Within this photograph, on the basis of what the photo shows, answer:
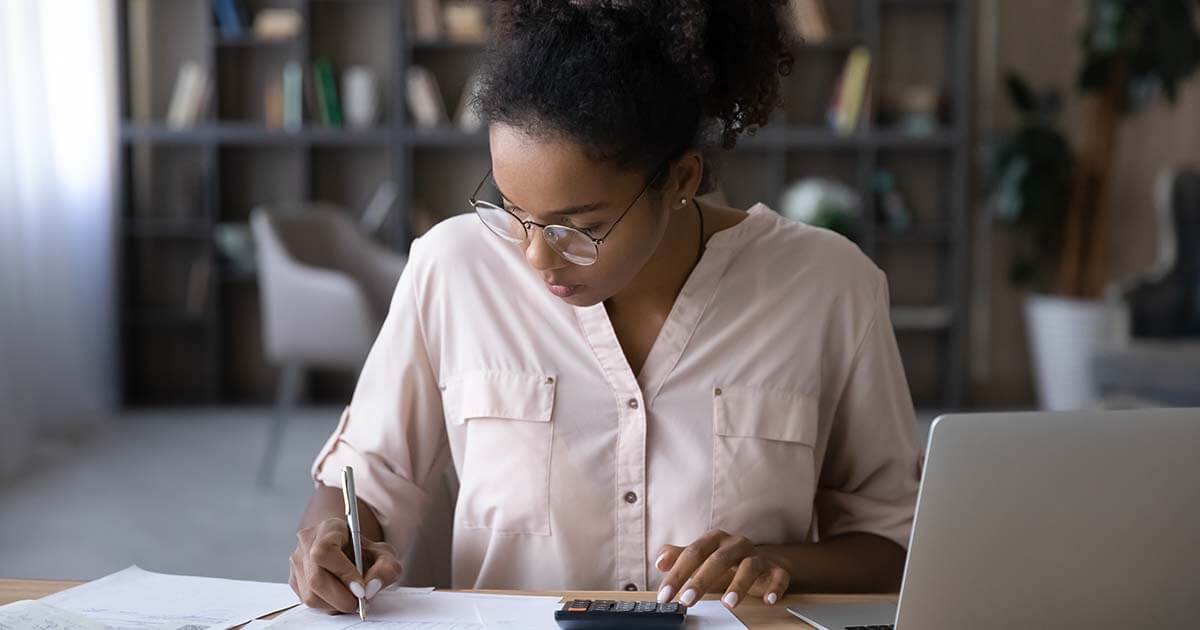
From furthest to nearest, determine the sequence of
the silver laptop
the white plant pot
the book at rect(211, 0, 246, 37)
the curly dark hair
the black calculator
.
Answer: the book at rect(211, 0, 246, 37)
the white plant pot
the curly dark hair
the black calculator
the silver laptop

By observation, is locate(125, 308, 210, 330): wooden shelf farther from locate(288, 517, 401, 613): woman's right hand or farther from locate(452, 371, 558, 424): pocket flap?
locate(288, 517, 401, 613): woman's right hand

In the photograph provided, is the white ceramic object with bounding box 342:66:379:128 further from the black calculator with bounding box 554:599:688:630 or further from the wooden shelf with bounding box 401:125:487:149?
the black calculator with bounding box 554:599:688:630

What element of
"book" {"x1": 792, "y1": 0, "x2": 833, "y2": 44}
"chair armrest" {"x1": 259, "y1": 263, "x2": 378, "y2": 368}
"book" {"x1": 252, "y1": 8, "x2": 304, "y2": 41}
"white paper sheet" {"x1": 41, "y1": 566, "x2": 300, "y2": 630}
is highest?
"book" {"x1": 792, "y1": 0, "x2": 833, "y2": 44}

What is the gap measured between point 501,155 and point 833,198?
387cm

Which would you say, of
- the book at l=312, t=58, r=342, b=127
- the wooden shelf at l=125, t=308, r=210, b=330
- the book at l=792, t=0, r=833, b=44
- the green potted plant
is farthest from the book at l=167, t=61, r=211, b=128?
the green potted plant

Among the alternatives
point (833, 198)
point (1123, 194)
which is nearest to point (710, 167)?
point (833, 198)

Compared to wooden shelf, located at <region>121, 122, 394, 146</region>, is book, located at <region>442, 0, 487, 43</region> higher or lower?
higher

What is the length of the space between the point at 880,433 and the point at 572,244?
407mm

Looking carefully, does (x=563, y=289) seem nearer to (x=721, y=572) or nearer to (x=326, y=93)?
(x=721, y=572)

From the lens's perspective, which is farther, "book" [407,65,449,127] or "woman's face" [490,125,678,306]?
"book" [407,65,449,127]

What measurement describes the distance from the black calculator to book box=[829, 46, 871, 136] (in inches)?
169

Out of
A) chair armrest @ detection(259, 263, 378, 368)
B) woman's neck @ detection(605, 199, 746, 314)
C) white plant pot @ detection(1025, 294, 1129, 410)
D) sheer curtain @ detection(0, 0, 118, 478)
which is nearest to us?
woman's neck @ detection(605, 199, 746, 314)

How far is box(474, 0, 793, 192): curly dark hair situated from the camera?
1.13 m

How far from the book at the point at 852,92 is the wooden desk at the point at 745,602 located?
4.17m
